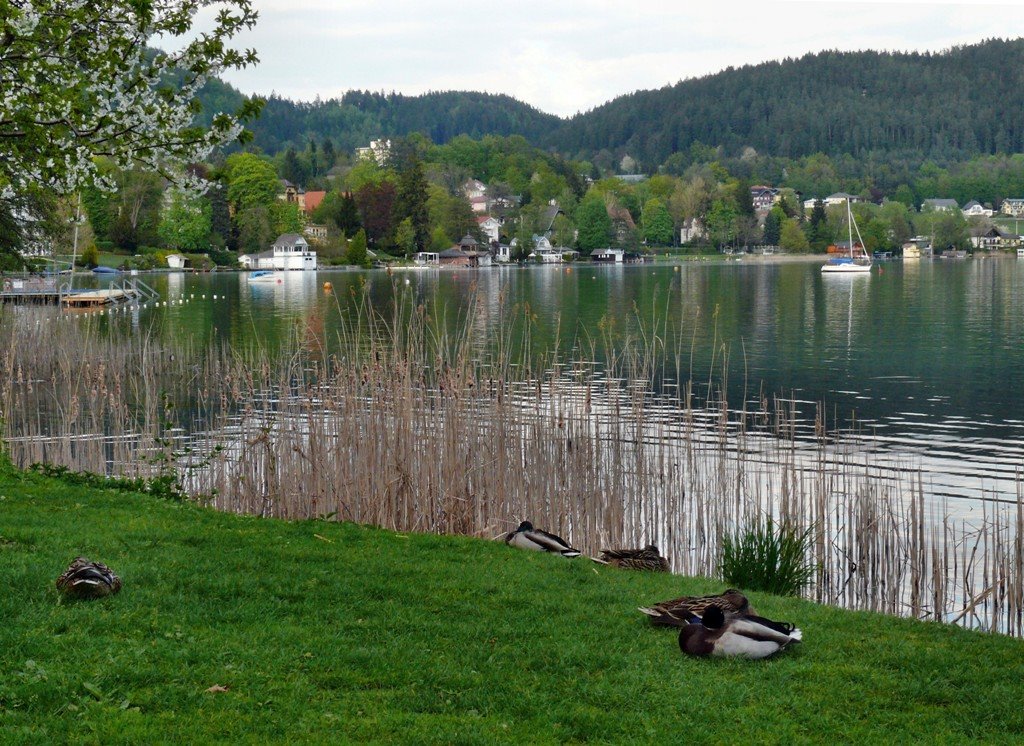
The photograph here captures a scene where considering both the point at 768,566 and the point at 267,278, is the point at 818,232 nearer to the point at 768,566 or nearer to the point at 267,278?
the point at 267,278

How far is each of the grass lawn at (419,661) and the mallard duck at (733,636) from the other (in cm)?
9

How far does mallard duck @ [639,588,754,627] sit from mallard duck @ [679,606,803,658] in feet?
0.45

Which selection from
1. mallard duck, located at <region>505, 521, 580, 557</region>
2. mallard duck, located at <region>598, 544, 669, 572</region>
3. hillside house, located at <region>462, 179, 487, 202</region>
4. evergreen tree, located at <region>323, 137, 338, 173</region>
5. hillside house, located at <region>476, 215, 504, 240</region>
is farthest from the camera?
evergreen tree, located at <region>323, 137, 338, 173</region>

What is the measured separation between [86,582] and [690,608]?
155 inches

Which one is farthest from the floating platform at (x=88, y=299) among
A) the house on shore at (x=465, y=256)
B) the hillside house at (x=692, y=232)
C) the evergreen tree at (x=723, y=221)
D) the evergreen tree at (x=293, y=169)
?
the hillside house at (x=692, y=232)

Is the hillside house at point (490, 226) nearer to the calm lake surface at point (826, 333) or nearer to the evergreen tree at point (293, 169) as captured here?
the evergreen tree at point (293, 169)

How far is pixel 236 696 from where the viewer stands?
5.78 m

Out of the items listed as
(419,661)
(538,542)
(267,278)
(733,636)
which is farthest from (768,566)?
(267,278)

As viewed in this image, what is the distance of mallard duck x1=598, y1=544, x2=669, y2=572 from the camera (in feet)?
32.3

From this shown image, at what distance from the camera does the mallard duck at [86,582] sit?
7184mm

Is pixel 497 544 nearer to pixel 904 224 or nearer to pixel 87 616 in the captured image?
pixel 87 616

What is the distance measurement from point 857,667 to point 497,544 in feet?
13.6

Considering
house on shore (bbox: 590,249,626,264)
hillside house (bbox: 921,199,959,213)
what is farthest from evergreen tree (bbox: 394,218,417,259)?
hillside house (bbox: 921,199,959,213)

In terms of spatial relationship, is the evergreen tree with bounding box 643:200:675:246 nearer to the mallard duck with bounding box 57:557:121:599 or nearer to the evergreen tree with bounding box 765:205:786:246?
the evergreen tree with bounding box 765:205:786:246
